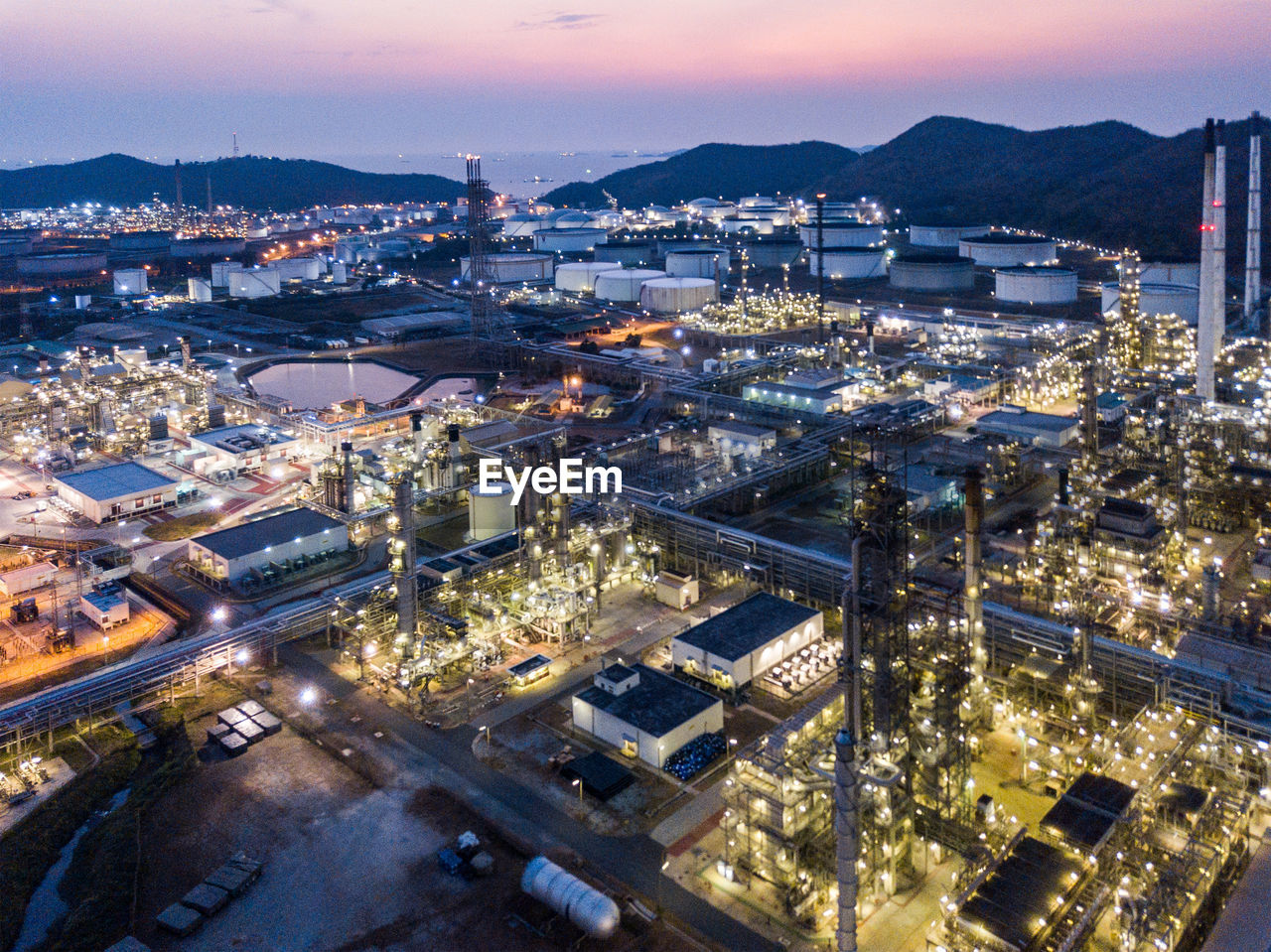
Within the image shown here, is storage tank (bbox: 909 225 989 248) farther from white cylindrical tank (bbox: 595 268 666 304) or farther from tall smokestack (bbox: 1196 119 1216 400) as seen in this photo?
tall smokestack (bbox: 1196 119 1216 400)

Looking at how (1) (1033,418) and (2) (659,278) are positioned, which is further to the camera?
(2) (659,278)

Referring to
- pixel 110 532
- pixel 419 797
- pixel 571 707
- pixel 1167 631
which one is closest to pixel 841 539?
pixel 1167 631

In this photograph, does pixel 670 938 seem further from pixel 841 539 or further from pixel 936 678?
pixel 841 539

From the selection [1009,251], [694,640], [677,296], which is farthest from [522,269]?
[694,640]

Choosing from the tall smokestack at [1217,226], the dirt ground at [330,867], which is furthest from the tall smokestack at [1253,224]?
the dirt ground at [330,867]

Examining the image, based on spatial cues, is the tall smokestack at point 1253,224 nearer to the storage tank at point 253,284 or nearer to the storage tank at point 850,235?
the storage tank at point 850,235

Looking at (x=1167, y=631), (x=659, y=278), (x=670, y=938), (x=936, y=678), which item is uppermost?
(x=659, y=278)

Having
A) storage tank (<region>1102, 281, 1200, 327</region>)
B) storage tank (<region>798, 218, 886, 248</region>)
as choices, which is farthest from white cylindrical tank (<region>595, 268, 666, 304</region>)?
storage tank (<region>1102, 281, 1200, 327</region>)
